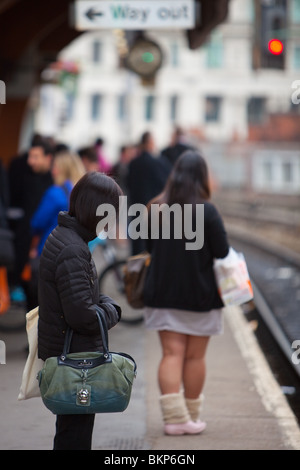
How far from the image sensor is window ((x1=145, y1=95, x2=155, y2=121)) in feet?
293

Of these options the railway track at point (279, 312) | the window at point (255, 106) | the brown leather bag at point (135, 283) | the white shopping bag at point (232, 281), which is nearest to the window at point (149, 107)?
the window at point (255, 106)

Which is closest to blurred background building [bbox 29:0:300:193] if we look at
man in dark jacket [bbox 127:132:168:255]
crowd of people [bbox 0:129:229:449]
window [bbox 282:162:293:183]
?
window [bbox 282:162:293:183]

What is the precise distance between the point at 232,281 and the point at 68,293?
2.15 m

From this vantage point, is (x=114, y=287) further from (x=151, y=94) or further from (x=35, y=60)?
(x=151, y=94)

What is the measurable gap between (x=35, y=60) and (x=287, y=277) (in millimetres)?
5346

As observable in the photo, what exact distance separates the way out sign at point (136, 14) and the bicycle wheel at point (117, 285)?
119 inches

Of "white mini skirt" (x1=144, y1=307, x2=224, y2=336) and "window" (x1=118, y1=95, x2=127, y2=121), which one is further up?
"white mini skirt" (x1=144, y1=307, x2=224, y2=336)

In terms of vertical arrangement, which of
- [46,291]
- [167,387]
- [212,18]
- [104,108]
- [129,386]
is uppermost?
[212,18]

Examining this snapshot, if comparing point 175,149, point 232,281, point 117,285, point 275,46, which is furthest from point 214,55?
point 232,281

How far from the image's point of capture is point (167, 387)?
680cm

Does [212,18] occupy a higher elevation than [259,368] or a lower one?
higher

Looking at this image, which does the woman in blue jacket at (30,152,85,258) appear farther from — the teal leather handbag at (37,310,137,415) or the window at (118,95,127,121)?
the window at (118,95,127,121)

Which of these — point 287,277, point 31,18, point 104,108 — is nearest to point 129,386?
point 31,18

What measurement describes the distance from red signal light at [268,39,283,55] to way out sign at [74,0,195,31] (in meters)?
3.44
